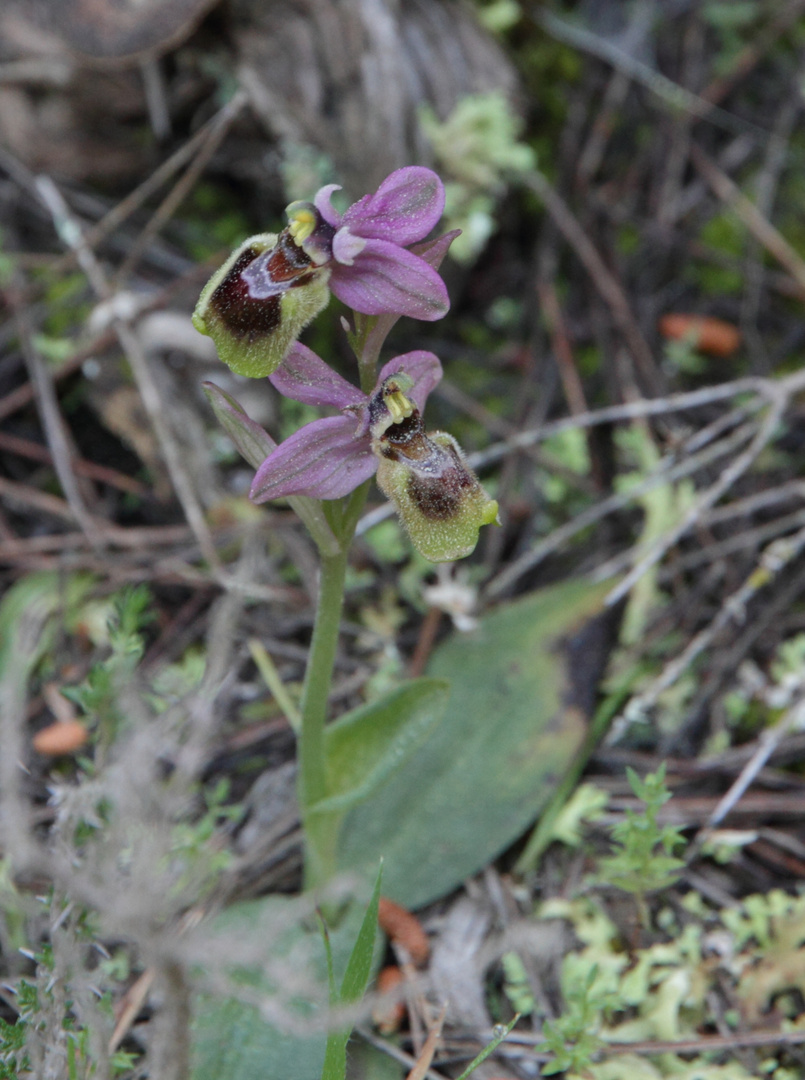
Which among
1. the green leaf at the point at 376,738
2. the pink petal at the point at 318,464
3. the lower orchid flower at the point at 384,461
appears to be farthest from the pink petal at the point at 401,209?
the green leaf at the point at 376,738

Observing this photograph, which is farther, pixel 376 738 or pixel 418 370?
pixel 376 738

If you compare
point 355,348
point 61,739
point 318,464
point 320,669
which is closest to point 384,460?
point 318,464

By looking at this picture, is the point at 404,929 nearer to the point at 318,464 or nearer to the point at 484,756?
the point at 484,756

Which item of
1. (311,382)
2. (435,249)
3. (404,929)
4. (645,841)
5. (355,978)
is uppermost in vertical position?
(435,249)

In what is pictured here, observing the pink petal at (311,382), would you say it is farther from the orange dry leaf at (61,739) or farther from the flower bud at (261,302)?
the orange dry leaf at (61,739)

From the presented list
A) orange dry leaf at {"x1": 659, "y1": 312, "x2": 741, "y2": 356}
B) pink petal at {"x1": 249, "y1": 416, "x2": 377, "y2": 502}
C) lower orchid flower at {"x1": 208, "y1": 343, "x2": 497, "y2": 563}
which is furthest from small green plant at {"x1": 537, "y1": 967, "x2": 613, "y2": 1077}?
orange dry leaf at {"x1": 659, "y1": 312, "x2": 741, "y2": 356}
